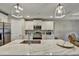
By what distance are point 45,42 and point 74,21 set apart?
773 mm

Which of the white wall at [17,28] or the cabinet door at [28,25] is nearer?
the white wall at [17,28]

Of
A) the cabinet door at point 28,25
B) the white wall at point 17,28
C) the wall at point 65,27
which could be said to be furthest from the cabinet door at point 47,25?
the white wall at point 17,28

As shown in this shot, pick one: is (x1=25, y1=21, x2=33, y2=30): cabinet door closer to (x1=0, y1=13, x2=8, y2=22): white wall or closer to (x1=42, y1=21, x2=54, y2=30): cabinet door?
(x1=42, y1=21, x2=54, y2=30): cabinet door

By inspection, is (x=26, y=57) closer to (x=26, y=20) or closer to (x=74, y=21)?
(x=26, y=20)

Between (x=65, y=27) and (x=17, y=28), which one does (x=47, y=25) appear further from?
(x=17, y=28)

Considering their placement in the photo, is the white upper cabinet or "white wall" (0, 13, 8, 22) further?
the white upper cabinet

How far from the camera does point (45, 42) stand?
2064mm

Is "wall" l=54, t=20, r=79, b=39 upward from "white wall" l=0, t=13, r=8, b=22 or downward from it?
downward

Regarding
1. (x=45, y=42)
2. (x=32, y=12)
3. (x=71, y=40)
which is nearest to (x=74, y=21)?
(x=71, y=40)

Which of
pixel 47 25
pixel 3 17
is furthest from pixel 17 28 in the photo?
pixel 47 25

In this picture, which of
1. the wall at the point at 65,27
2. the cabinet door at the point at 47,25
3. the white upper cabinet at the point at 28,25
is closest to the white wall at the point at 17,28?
the white upper cabinet at the point at 28,25

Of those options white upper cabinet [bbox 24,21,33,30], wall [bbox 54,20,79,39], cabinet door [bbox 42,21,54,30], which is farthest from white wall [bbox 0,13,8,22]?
wall [bbox 54,20,79,39]

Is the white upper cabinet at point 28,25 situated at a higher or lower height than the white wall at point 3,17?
lower

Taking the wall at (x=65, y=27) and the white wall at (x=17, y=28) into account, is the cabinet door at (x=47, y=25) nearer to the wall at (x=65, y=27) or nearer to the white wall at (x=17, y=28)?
the wall at (x=65, y=27)
